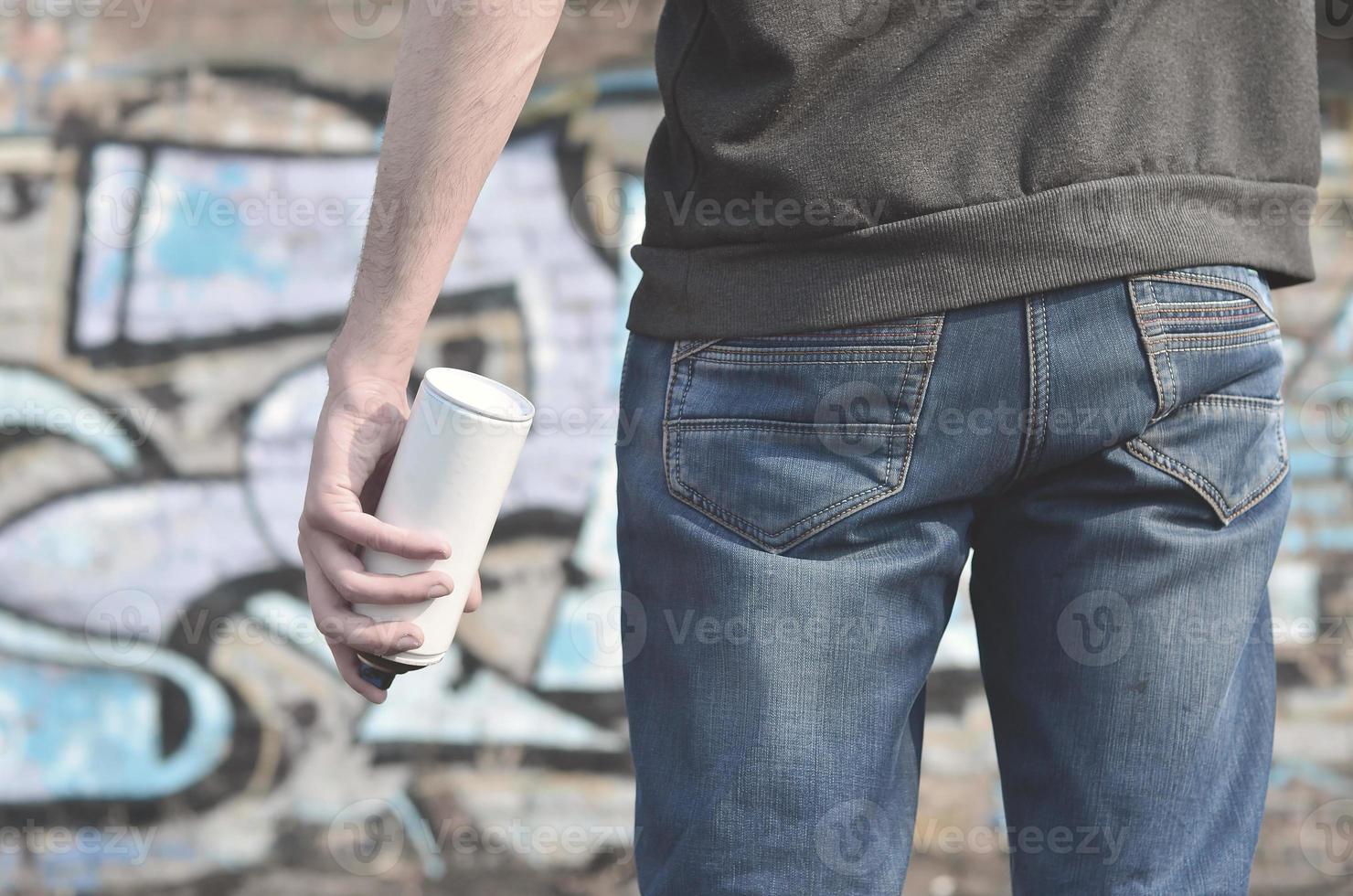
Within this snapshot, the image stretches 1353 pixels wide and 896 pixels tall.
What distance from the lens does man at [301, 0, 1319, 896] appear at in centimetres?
93

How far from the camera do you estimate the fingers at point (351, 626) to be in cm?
106

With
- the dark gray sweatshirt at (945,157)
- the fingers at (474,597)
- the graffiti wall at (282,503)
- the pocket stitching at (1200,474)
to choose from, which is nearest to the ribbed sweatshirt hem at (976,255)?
the dark gray sweatshirt at (945,157)

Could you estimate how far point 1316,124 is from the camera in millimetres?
1101

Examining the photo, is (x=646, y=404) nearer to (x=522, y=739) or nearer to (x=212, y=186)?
(x=522, y=739)

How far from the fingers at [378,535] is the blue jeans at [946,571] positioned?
20cm

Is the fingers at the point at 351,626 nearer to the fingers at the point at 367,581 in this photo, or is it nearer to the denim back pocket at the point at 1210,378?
the fingers at the point at 367,581

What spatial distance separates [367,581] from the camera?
103 centimetres

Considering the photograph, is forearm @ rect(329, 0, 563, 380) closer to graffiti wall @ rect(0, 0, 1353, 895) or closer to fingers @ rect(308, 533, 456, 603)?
fingers @ rect(308, 533, 456, 603)

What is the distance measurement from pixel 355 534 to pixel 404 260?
270 millimetres

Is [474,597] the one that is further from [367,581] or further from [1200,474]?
[1200,474]

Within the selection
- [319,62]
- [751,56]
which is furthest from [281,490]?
[751,56]

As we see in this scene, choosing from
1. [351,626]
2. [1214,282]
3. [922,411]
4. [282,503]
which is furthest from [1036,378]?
[282,503]

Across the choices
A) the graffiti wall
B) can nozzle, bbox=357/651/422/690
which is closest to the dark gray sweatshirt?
can nozzle, bbox=357/651/422/690

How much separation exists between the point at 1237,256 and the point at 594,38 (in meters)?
2.57
